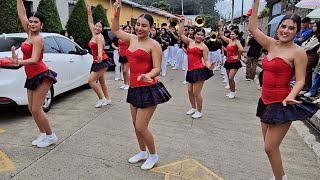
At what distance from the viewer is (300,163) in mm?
4383

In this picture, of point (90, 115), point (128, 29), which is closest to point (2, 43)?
point (90, 115)

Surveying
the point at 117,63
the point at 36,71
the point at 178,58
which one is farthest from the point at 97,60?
the point at 178,58

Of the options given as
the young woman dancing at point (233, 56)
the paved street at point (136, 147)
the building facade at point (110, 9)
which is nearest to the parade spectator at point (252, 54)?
the young woman dancing at point (233, 56)

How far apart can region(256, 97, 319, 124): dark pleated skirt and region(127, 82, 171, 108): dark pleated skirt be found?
3.74 feet

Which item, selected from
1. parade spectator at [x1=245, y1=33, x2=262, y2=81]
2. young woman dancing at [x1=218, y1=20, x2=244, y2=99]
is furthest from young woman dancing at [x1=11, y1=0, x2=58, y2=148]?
parade spectator at [x1=245, y1=33, x2=262, y2=81]

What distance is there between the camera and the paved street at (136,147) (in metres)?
3.86

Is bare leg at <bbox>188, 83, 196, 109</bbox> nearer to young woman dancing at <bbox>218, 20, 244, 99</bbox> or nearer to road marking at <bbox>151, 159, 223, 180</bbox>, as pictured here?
young woman dancing at <bbox>218, 20, 244, 99</bbox>

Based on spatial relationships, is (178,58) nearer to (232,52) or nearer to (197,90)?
(232,52)

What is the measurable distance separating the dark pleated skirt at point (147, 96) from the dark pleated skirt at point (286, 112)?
114 centimetres

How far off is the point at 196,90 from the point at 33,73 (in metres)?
3.06

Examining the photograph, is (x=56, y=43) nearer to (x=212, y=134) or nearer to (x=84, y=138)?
(x=84, y=138)

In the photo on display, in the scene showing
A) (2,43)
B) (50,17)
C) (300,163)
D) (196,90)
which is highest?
(50,17)

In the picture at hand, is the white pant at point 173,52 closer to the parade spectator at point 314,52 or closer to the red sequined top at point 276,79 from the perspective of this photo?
the parade spectator at point 314,52

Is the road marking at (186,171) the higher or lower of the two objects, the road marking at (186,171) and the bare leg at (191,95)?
the lower
